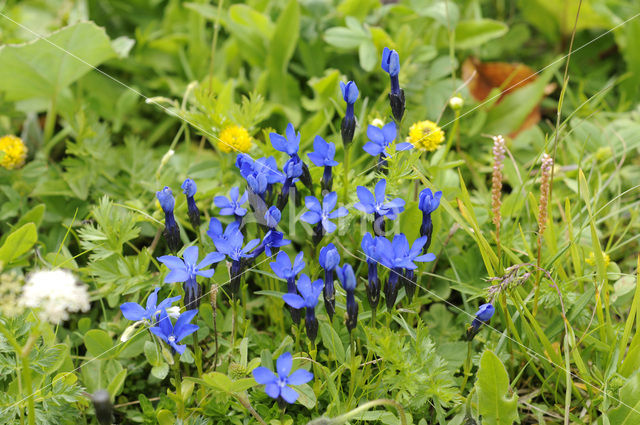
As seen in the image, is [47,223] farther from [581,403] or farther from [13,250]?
[581,403]

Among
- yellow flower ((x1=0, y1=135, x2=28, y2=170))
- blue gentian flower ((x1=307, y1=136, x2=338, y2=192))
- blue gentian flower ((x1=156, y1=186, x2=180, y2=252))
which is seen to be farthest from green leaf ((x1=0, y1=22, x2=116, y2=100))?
blue gentian flower ((x1=307, y1=136, x2=338, y2=192))

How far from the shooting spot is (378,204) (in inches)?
54.7

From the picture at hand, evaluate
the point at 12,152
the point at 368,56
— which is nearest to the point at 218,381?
the point at 12,152

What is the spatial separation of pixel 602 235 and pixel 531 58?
1.28m

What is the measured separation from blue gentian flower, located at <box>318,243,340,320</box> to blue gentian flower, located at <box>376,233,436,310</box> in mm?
99

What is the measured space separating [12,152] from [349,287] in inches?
53.0

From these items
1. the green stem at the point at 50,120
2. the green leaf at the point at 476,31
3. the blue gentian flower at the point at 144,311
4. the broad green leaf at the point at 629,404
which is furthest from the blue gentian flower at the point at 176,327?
the green leaf at the point at 476,31

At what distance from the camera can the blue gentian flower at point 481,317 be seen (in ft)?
4.29

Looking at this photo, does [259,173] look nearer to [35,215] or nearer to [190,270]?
[190,270]

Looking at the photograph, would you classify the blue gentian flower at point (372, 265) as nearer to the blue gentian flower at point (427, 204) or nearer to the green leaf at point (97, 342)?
the blue gentian flower at point (427, 204)

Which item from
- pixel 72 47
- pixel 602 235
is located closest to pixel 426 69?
pixel 602 235

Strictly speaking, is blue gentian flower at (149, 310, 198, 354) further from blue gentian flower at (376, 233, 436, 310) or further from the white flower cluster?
blue gentian flower at (376, 233, 436, 310)

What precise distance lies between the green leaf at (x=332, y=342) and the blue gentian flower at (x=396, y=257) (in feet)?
0.48

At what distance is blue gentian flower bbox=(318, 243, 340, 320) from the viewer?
1.26 meters
